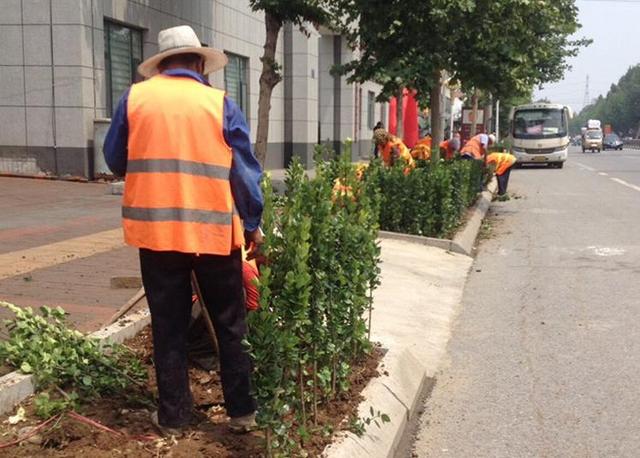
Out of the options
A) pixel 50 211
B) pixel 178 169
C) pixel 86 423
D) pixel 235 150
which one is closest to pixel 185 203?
pixel 178 169

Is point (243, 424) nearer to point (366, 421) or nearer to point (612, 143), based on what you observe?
point (366, 421)

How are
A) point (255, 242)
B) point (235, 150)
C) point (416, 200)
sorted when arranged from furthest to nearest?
1. point (416, 200)
2. point (255, 242)
3. point (235, 150)

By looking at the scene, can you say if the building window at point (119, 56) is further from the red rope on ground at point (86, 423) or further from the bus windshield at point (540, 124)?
the bus windshield at point (540, 124)

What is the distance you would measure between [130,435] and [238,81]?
19.8m

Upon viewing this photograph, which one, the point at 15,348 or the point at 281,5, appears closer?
the point at 15,348

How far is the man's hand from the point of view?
331 cm

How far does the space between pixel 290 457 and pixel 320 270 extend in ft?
2.93

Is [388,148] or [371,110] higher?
[371,110]

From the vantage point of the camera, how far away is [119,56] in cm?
1595

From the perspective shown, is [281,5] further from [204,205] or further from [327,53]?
[327,53]

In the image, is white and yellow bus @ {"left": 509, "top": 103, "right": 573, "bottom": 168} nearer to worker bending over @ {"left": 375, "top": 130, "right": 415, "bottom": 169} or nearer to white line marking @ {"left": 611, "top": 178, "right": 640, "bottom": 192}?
white line marking @ {"left": 611, "top": 178, "right": 640, "bottom": 192}

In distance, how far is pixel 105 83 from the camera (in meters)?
15.4

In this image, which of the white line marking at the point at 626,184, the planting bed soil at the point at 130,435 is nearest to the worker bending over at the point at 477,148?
the white line marking at the point at 626,184

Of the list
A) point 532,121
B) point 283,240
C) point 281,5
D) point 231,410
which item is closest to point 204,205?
point 283,240
